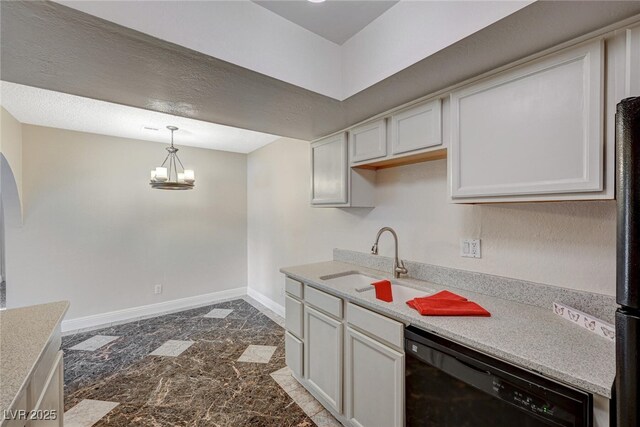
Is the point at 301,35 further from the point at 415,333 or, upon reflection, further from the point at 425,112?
the point at 415,333

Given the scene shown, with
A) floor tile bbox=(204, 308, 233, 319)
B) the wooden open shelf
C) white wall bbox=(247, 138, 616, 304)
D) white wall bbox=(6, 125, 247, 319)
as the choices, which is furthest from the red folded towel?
white wall bbox=(6, 125, 247, 319)

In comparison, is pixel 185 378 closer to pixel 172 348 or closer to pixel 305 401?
pixel 172 348

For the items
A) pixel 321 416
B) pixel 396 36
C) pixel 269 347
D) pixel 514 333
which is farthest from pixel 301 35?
pixel 269 347

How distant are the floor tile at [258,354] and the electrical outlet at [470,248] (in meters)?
2.05

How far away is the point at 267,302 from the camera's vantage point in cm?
401

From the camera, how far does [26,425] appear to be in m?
0.92

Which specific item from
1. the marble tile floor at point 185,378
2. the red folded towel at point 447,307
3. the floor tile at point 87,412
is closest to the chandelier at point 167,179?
the marble tile floor at point 185,378

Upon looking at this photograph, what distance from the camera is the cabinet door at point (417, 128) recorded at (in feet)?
5.28

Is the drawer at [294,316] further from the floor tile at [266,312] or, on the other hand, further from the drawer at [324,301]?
the floor tile at [266,312]

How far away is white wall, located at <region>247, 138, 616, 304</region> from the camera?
→ 1278 millimetres

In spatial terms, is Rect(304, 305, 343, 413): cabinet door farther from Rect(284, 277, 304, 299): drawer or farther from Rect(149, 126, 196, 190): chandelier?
Rect(149, 126, 196, 190): chandelier

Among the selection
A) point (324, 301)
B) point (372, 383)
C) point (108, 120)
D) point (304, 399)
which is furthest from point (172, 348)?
point (108, 120)

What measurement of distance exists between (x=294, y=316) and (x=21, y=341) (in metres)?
1.54

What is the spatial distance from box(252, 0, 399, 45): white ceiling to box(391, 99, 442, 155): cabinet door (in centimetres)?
58
